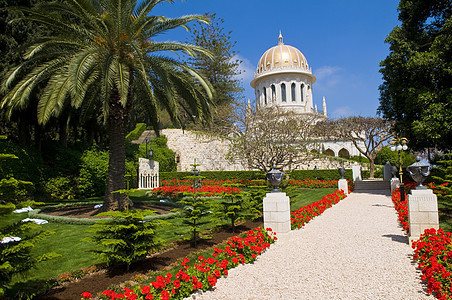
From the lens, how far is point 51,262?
5.68 metres

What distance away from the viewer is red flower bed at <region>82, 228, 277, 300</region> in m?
3.94

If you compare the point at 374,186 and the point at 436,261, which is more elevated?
the point at 436,261

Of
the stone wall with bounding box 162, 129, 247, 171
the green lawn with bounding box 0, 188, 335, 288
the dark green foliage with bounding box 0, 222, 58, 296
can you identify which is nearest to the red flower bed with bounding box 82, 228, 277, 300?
the green lawn with bounding box 0, 188, 335, 288

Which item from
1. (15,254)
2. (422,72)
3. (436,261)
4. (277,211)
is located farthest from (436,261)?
(422,72)

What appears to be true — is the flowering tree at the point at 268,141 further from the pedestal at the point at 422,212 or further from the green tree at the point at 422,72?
the pedestal at the point at 422,212

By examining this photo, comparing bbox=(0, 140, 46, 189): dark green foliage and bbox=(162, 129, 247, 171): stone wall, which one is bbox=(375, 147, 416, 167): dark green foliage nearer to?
bbox=(162, 129, 247, 171): stone wall

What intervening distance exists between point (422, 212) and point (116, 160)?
343 inches

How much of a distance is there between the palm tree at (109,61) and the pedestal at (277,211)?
4028mm

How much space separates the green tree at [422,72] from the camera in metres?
13.7

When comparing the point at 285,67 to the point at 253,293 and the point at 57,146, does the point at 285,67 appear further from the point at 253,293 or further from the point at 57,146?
the point at 253,293

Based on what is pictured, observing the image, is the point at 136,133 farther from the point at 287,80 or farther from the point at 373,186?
the point at 287,80

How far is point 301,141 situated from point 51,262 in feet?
62.6

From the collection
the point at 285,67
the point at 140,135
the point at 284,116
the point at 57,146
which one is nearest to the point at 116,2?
the point at 57,146

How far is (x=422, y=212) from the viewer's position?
22.8 feet
